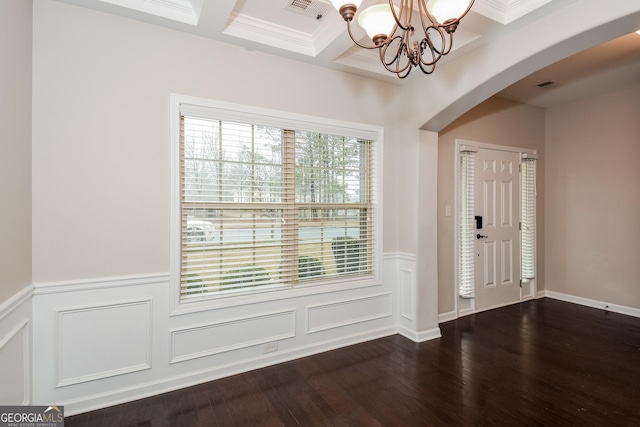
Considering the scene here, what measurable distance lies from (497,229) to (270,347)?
3.38 metres

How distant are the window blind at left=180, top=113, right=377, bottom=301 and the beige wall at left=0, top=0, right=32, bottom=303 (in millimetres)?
901

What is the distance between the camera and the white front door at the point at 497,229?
13.4 feet

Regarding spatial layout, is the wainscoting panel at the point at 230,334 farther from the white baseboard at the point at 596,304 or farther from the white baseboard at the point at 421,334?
the white baseboard at the point at 596,304

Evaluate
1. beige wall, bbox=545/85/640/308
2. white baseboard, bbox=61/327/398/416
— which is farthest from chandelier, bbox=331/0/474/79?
beige wall, bbox=545/85/640/308

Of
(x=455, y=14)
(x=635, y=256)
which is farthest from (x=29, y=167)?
(x=635, y=256)

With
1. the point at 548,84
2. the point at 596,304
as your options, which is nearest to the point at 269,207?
the point at 548,84

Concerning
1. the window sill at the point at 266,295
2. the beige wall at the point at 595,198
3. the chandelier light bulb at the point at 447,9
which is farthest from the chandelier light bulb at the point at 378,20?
the beige wall at the point at 595,198

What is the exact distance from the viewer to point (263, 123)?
2.72 meters

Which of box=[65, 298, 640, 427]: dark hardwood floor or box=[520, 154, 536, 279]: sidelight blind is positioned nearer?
box=[65, 298, 640, 427]: dark hardwood floor

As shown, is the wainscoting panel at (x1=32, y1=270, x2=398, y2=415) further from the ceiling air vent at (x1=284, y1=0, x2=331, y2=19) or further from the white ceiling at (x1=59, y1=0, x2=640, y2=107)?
the ceiling air vent at (x1=284, y1=0, x2=331, y2=19)

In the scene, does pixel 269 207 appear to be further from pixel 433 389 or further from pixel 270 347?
pixel 433 389

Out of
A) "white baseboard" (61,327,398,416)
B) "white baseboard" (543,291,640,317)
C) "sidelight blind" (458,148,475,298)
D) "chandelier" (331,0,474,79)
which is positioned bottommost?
"white baseboard" (61,327,398,416)

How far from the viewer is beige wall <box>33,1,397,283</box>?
202 cm

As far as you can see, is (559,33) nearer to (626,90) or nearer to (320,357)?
(626,90)
